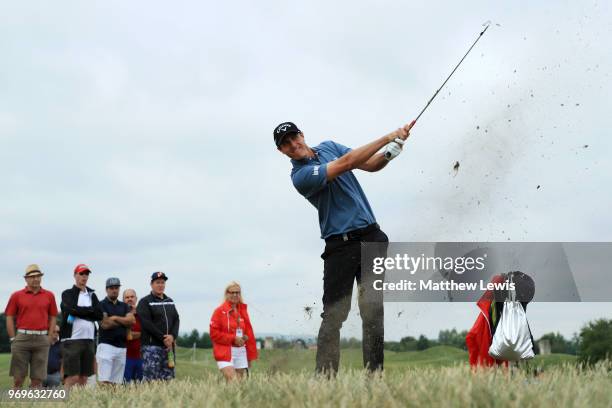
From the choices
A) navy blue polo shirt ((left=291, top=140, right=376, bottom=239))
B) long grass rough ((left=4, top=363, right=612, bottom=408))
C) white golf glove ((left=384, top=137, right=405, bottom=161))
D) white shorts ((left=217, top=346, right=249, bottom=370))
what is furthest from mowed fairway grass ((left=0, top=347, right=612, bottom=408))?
white shorts ((left=217, top=346, right=249, bottom=370))

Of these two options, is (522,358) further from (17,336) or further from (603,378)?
(17,336)

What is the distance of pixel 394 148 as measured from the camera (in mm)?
9070

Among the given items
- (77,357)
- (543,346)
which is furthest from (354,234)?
(77,357)

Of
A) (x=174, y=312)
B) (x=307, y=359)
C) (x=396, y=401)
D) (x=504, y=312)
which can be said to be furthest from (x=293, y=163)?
(x=174, y=312)

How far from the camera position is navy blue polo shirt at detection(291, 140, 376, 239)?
920cm

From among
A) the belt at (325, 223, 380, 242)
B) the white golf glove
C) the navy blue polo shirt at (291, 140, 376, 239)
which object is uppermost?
the white golf glove

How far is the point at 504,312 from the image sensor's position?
9.82 metres

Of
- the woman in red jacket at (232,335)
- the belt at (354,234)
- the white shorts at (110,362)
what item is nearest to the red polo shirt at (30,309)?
the white shorts at (110,362)

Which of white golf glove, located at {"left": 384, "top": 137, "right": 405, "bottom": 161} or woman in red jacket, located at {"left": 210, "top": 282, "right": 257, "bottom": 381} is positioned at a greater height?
white golf glove, located at {"left": 384, "top": 137, "right": 405, "bottom": 161}

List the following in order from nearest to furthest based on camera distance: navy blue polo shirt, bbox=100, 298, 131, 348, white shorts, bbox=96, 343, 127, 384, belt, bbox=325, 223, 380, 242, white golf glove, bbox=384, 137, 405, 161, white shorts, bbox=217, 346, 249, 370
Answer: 1. white golf glove, bbox=384, 137, 405, 161
2. belt, bbox=325, 223, 380, 242
3. white shorts, bbox=217, 346, 249, 370
4. white shorts, bbox=96, 343, 127, 384
5. navy blue polo shirt, bbox=100, 298, 131, 348

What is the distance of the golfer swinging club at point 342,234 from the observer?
905 cm

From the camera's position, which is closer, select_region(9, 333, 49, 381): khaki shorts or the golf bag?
the golf bag

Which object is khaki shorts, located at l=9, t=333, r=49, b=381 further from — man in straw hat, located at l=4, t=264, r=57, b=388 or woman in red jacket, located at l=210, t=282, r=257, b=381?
woman in red jacket, located at l=210, t=282, r=257, b=381

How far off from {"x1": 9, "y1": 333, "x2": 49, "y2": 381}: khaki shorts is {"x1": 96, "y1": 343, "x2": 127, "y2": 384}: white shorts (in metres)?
1.07
